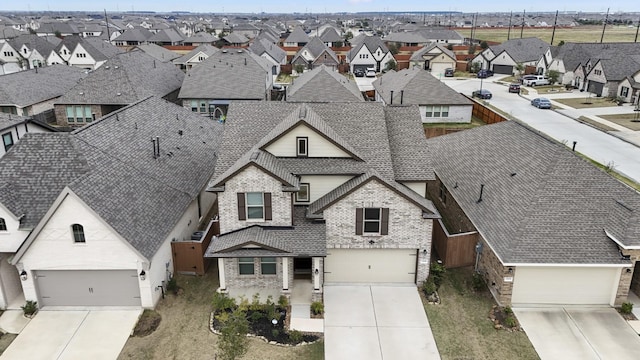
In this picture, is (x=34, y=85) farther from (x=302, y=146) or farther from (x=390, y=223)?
(x=390, y=223)

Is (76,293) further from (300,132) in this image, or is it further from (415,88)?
(415,88)

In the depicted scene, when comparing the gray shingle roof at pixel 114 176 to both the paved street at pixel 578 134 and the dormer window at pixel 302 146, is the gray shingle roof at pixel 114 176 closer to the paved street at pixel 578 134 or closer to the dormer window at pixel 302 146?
the dormer window at pixel 302 146

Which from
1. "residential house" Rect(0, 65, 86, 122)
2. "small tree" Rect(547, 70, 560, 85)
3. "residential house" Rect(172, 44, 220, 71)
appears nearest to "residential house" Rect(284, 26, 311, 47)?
"residential house" Rect(172, 44, 220, 71)

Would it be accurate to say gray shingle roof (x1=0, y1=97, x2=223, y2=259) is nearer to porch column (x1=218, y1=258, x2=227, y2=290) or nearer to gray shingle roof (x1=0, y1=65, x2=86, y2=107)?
porch column (x1=218, y1=258, x2=227, y2=290)

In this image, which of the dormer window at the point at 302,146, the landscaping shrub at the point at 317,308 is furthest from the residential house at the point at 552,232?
the dormer window at the point at 302,146

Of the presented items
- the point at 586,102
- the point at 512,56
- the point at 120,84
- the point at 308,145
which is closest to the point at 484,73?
the point at 512,56

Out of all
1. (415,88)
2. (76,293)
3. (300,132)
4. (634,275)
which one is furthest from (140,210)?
(415,88)
